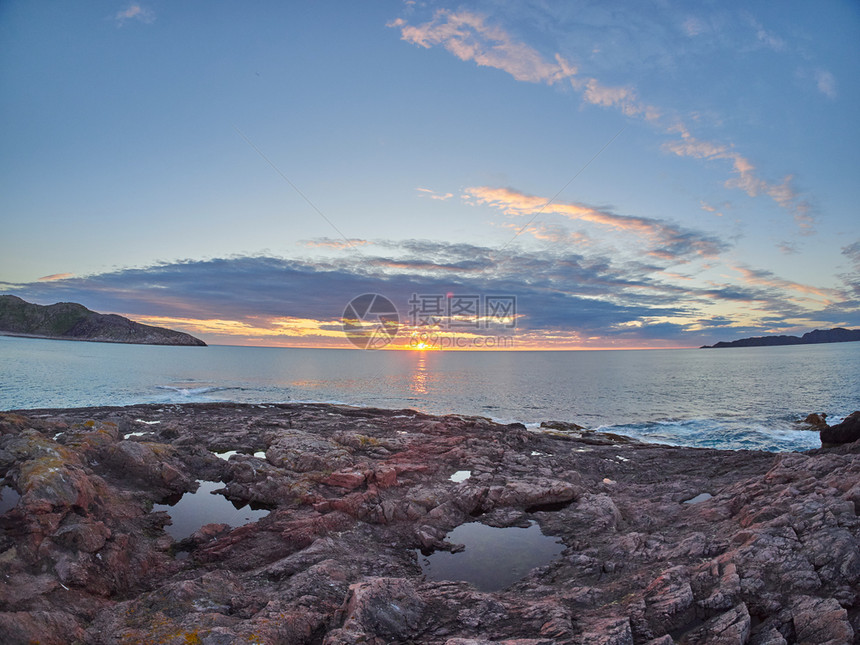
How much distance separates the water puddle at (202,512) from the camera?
14.4 metres

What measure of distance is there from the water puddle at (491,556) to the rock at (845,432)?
71.0 ft

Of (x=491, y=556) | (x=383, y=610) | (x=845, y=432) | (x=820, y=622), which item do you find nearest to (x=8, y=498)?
(x=383, y=610)

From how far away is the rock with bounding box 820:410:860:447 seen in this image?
23125mm

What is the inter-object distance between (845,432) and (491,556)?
24.6 m

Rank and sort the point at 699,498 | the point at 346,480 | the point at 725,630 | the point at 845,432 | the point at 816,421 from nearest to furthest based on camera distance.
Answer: the point at 725,630 → the point at 699,498 → the point at 346,480 → the point at 845,432 → the point at 816,421

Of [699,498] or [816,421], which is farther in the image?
[816,421]

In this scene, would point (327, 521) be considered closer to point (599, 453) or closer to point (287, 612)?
point (287, 612)

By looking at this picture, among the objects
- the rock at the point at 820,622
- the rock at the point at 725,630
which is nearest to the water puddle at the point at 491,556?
the rock at the point at 725,630

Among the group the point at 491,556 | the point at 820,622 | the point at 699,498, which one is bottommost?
the point at 491,556

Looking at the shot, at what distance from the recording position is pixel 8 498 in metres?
11.5

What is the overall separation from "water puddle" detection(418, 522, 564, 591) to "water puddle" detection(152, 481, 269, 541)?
7121 mm

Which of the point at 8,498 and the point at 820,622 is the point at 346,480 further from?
the point at 820,622

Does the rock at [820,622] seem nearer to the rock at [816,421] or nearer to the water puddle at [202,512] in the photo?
the water puddle at [202,512]

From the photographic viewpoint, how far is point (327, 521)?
1403 cm
